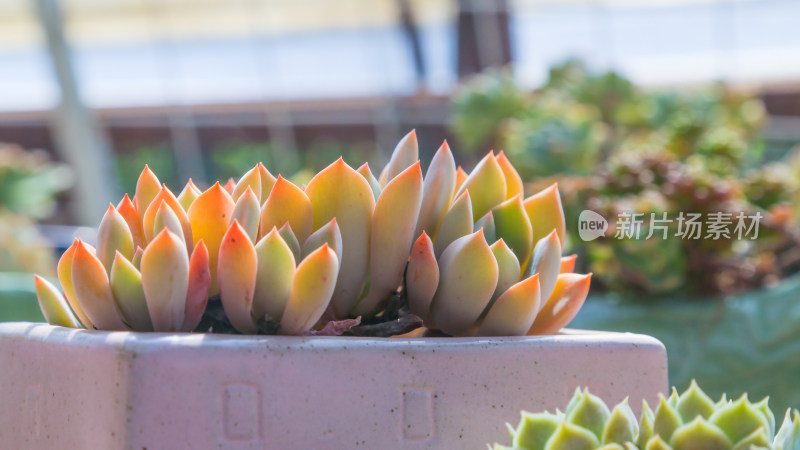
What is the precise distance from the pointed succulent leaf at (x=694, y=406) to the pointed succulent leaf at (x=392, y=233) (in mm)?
213

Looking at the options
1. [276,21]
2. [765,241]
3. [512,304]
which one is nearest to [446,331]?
[512,304]

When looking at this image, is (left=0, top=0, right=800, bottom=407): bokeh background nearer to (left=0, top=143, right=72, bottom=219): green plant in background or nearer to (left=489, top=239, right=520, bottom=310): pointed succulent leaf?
(left=0, top=143, right=72, bottom=219): green plant in background

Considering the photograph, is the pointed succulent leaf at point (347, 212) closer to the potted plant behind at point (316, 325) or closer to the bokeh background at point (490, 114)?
the potted plant behind at point (316, 325)

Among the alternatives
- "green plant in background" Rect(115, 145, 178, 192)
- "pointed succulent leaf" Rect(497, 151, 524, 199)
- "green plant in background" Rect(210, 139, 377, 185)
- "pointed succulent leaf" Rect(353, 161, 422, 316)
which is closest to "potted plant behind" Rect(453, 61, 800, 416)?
"pointed succulent leaf" Rect(497, 151, 524, 199)

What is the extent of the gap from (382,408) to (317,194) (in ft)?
0.50

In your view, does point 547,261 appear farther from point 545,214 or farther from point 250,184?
point 250,184

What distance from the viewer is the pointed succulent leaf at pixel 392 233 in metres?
0.54

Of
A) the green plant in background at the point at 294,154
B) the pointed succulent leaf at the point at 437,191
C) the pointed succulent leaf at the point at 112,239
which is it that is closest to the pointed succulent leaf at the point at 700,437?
the pointed succulent leaf at the point at 437,191

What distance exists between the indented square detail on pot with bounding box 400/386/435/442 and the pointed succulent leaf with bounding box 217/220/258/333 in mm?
111

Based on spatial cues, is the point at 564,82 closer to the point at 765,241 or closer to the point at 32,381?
the point at 765,241

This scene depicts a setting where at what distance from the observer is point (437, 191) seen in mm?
587

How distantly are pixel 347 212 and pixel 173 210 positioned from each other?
0.12m

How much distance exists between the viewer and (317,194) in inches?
21.8

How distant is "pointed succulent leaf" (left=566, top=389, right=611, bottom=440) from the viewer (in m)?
0.40
